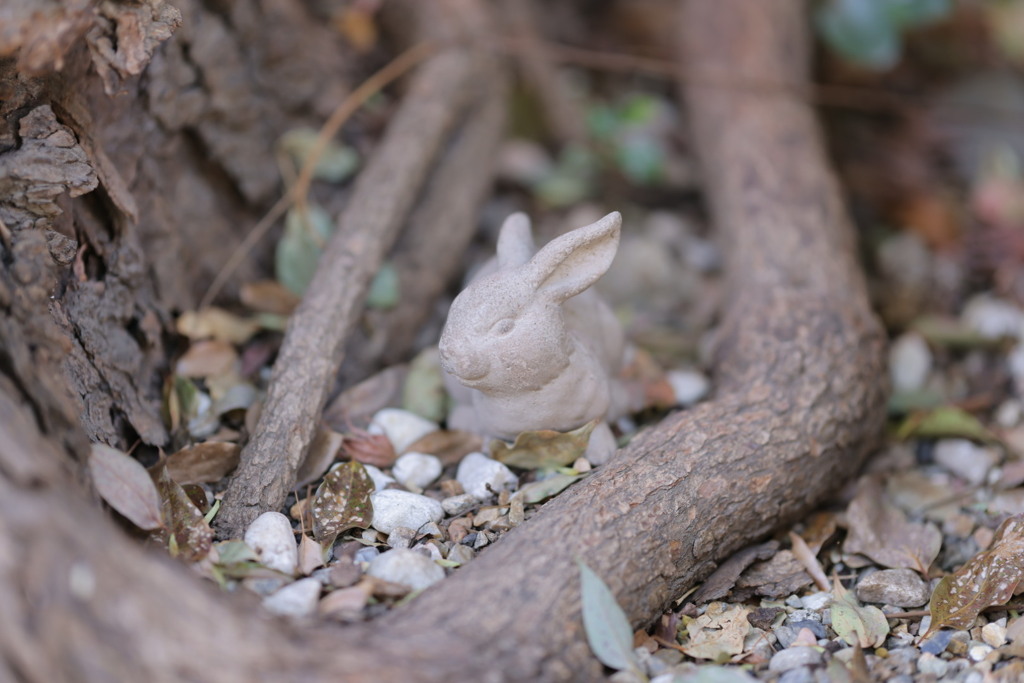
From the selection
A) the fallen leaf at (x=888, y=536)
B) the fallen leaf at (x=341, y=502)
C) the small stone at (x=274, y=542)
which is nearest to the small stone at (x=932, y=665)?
the fallen leaf at (x=888, y=536)

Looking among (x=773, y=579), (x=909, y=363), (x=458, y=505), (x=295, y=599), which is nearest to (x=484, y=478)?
(x=458, y=505)

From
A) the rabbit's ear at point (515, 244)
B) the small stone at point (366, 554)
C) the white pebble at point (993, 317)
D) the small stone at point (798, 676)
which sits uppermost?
the rabbit's ear at point (515, 244)

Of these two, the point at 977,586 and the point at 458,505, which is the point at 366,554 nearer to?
the point at 458,505

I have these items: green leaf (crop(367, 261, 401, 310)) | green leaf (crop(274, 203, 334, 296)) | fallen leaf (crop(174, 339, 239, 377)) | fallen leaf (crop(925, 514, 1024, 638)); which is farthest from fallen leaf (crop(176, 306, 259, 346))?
fallen leaf (crop(925, 514, 1024, 638))

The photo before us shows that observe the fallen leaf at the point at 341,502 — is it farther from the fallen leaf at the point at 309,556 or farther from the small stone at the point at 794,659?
the small stone at the point at 794,659

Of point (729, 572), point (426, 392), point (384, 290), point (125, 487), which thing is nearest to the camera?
point (125, 487)

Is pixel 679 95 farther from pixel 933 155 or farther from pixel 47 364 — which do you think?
pixel 47 364

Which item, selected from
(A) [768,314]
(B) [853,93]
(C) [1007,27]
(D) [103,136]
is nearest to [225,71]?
(D) [103,136]
